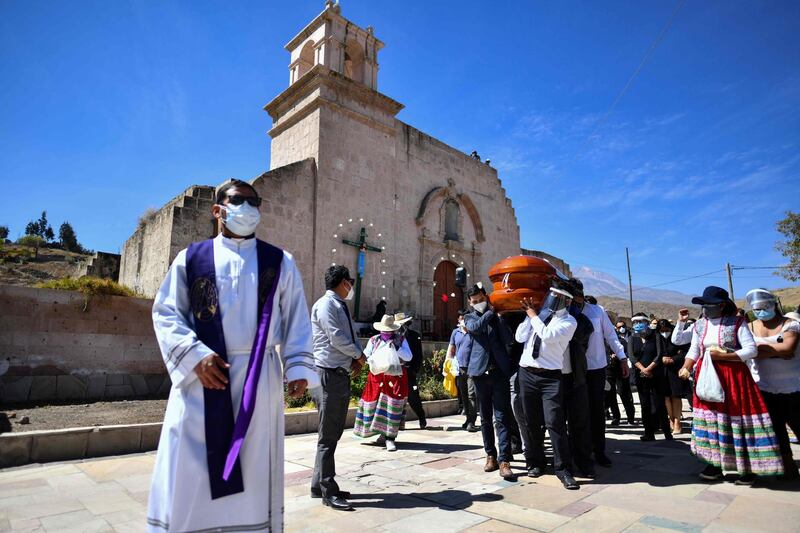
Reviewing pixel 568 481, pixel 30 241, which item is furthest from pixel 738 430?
pixel 30 241

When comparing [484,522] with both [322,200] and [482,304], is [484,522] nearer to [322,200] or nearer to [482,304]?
[482,304]

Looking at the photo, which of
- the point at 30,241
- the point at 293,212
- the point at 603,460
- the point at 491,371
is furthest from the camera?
the point at 30,241

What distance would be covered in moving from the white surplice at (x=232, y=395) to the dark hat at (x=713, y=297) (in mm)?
4067

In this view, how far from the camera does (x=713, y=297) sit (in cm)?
→ 468

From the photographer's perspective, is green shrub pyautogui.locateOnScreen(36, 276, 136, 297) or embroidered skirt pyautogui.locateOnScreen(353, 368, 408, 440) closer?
embroidered skirt pyautogui.locateOnScreen(353, 368, 408, 440)

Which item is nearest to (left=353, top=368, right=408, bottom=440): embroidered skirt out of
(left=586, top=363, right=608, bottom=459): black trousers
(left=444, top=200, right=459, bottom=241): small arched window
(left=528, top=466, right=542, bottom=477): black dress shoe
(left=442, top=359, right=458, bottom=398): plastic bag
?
(left=528, top=466, right=542, bottom=477): black dress shoe

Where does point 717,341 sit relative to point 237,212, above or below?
below

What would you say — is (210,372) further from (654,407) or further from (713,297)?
(654,407)

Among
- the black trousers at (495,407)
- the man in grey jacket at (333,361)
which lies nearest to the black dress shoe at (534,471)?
the black trousers at (495,407)

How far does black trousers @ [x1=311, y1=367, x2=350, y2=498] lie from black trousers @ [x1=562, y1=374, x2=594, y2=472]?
2.23m

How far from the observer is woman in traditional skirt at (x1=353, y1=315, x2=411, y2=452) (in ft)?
20.8

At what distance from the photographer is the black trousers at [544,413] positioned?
14.5 ft

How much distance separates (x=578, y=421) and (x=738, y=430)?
1.38 m

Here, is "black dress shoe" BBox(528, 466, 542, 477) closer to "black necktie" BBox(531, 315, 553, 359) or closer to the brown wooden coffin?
"black necktie" BBox(531, 315, 553, 359)
